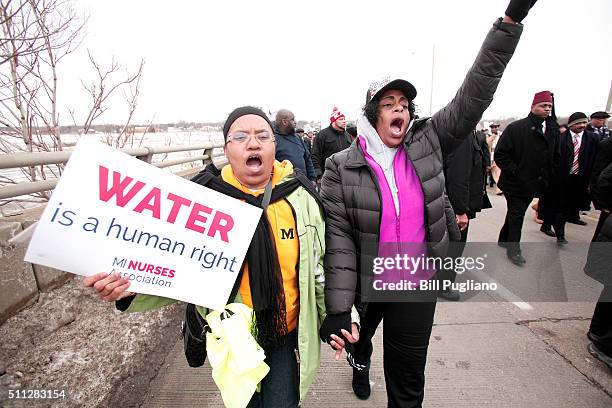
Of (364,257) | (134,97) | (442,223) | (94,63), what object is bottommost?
(364,257)

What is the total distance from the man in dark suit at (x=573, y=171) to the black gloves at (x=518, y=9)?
4623 millimetres

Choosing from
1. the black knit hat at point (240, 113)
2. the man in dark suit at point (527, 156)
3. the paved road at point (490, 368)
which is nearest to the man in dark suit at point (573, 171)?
the man in dark suit at point (527, 156)

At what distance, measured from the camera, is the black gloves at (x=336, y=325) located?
5.14 feet

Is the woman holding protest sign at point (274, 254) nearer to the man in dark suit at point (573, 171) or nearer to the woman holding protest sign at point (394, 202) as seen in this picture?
the woman holding protest sign at point (394, 202)

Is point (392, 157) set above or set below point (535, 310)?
above

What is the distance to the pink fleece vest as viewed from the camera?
1727 millimetres

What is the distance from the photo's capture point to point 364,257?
1.79 m

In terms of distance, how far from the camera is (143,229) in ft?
4.25

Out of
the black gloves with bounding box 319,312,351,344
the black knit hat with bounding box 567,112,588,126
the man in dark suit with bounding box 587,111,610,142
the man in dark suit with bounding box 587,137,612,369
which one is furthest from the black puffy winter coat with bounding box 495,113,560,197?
the black gloves with bounding box 319,312,351,344

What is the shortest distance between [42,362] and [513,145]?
17.5 feet

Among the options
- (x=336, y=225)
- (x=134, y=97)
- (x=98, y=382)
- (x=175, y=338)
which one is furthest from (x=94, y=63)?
(x=336, y=225)

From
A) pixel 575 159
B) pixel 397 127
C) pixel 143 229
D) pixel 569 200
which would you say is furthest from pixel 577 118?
pixel 143 229

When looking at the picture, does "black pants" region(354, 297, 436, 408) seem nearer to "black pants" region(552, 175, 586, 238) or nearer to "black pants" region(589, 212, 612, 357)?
"black pants" region(589, 212, 612, 357)

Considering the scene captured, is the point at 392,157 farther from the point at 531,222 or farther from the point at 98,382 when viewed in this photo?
the point at 531,222
